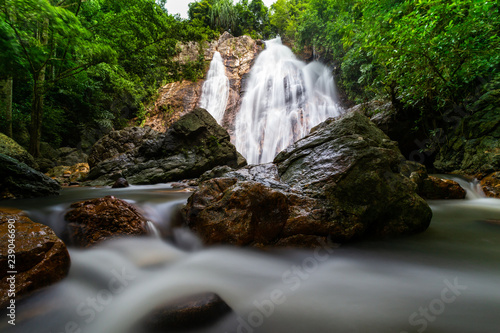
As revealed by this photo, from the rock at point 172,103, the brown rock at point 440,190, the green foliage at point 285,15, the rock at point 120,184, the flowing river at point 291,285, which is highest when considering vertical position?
the green foliage at point 285,15

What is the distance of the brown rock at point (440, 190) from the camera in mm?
4652

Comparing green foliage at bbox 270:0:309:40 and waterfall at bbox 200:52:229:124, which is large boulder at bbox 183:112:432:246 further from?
green foliage at bbox 270:0:309:40

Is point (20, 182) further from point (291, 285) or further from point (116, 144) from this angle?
point (116, 144)

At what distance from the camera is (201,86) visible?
62.5 feet

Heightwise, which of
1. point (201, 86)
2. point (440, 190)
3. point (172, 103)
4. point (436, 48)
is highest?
point (201, 86)

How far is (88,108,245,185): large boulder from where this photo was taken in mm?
7840

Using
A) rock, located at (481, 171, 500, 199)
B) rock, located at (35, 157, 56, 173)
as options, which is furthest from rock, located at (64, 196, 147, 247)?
rock, located at (35, 157, 56, 173)

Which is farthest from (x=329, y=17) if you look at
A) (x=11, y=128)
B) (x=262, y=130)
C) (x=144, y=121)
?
(x=11, y=128)

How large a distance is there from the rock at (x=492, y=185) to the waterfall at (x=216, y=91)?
14356mm

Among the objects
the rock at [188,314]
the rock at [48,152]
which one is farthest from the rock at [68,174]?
the rock at [188,314]

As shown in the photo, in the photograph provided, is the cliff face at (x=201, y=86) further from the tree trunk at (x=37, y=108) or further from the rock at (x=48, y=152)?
the tree trunk at (x=37, y=108)

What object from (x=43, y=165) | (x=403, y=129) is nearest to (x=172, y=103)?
(x=43, y=165)

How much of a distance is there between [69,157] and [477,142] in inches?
677

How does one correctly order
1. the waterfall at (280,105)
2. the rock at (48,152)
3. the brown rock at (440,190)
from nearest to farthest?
the brown rock at (440,190) → the rock at (48,152) → the waterfall at (280,105)
